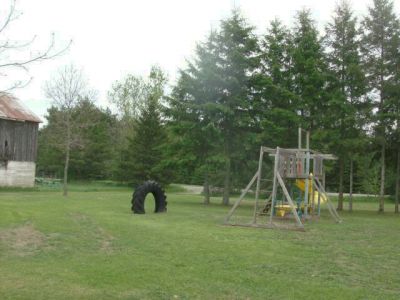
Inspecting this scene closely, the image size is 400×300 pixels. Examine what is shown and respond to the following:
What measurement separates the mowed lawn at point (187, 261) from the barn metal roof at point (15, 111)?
75.7ft

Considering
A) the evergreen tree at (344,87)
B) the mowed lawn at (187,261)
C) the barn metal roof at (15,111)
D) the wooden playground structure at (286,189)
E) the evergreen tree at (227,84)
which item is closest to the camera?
the mowed lawn at (187,261)

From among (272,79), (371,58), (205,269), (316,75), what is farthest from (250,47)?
(205,269)

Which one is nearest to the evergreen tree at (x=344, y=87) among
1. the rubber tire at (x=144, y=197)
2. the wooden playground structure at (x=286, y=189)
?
the wooden playground structure at (x=286, y=189)

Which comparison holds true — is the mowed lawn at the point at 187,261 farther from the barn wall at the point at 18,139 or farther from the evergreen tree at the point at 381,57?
the barn wall at the point at 18,139

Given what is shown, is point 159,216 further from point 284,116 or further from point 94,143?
point 94,143

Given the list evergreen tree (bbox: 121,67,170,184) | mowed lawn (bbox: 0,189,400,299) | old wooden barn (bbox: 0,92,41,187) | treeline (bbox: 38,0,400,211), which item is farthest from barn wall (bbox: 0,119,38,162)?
mowed lawn (bbox: 0,189,400,299)

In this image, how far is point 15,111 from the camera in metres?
37.9

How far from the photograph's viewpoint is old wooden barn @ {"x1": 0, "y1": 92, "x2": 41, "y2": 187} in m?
36.6

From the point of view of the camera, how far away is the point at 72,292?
22.4ft

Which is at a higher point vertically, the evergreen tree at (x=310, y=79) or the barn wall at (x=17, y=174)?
the evergreen tree at (x=310, y=79)

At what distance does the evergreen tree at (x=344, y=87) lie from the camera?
23.5m

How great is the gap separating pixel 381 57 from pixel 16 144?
26.9 metres

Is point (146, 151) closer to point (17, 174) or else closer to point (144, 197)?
point (17, 174)

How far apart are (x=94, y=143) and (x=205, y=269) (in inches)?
1872
